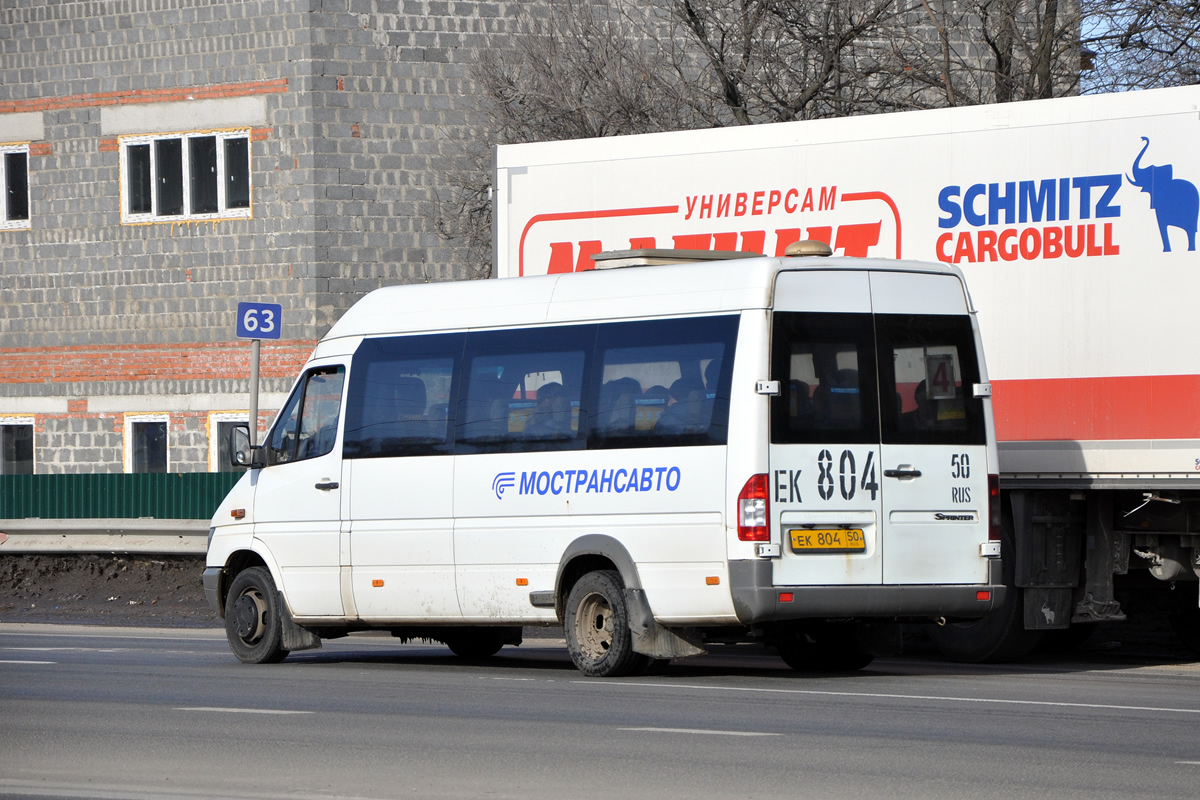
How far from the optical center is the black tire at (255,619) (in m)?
15.0

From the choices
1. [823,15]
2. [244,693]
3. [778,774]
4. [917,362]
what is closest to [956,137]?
[917,362]

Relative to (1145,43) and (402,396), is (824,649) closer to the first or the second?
(402,396)

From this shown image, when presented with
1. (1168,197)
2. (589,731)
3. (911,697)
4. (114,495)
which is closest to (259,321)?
(114,495)

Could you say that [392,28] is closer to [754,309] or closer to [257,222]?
[257,222]

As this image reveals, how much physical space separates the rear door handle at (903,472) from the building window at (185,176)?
672 inches

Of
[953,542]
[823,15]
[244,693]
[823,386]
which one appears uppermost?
[823,15]

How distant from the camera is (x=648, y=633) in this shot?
1280cm

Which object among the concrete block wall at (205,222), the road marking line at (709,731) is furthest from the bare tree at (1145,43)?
the road marking line at (709,731)

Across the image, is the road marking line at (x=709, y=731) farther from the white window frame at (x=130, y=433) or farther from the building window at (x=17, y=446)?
the building window at (x=17, y=446)

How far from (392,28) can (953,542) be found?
17.0m

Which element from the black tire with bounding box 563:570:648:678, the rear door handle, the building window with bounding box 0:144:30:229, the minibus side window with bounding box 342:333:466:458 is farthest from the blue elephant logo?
the building window with bounding box 0:144:30:229

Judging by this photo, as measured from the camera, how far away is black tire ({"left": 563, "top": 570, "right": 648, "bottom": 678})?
12.9 metres

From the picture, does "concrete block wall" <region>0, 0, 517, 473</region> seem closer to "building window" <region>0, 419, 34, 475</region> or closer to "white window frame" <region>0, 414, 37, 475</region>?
"white window frame" <region>0, 414, 37, 475</region>

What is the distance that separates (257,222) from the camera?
92.2 ft
